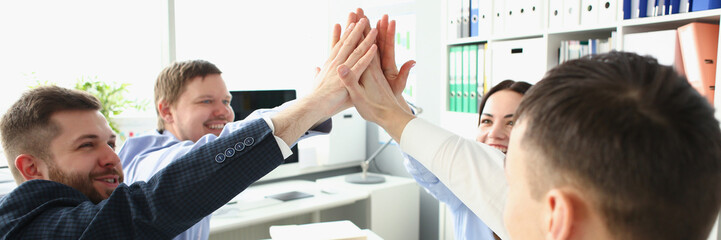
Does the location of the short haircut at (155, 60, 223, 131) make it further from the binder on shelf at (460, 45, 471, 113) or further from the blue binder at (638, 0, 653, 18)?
the blue binder at (638, 0, 653, 18)

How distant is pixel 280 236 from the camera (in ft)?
5.97

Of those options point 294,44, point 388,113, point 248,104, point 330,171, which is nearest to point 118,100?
point 248,104

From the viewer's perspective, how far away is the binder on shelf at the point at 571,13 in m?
2.40

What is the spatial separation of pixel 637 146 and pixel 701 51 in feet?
5.85

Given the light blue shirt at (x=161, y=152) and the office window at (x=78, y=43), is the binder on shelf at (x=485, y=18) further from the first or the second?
the office window at (x=78, y=43)

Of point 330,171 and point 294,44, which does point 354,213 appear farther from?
point 294,44

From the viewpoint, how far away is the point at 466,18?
295 cm

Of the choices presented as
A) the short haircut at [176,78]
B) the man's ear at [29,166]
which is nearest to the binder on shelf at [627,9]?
the short haircut at [176,78]

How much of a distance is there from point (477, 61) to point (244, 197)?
162 cm

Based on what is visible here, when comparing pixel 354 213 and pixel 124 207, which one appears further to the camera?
pixel 354 213

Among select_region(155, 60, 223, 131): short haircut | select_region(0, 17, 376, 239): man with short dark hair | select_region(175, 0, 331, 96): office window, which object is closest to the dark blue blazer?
select_region(0, 17, 376, 239): man with short dark hair

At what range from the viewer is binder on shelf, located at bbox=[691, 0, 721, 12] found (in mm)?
1929

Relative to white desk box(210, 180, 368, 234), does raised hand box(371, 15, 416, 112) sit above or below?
above

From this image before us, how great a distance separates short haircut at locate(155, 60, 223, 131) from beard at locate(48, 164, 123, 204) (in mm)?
753
